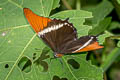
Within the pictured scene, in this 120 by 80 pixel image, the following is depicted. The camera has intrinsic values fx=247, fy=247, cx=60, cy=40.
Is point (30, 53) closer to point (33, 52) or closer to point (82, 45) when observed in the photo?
point (33, 52)

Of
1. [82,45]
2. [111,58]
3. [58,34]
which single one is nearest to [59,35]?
[58,34]

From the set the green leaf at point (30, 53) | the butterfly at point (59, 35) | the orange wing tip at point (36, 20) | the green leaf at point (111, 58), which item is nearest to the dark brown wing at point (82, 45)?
the butterfly at point (59, 35)

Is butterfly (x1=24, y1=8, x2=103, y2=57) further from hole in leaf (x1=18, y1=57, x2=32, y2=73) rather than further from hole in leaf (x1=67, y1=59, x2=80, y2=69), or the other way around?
hole in leaf (x1=18, y1=57, x2=32, y2=73)

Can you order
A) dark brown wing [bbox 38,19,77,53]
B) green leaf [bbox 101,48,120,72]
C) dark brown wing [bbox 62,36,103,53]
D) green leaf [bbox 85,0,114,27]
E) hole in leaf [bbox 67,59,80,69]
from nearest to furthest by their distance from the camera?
dark brown wing [bbox 62,36,103,53], dark brown wing [bbox 38,19,77,53], hole in leaf [bbox 67,59,80,69], green leaf [bbox 101,48,120,72], green leaf [bbox 85,0,114,27]

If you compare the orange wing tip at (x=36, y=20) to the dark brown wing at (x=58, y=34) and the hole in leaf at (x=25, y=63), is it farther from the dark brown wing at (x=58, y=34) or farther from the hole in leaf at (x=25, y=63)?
the hole in leaf at (x=25, y=63)

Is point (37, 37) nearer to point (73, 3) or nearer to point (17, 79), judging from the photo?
point (17, 79)

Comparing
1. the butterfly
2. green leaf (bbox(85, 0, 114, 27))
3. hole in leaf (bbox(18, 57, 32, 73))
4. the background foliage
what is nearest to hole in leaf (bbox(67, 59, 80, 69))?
the background foliage
